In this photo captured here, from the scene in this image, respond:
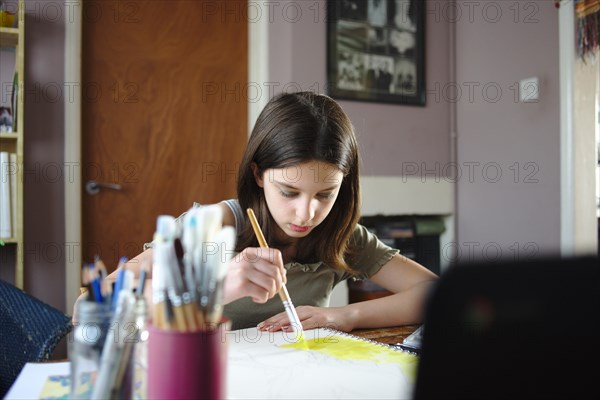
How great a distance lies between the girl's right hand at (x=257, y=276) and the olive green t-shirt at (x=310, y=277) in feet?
1.26

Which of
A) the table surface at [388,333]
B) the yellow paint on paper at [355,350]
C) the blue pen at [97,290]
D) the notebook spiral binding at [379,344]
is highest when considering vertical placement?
the blue pen at [97,290]

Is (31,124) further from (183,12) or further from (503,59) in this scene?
(503,59)

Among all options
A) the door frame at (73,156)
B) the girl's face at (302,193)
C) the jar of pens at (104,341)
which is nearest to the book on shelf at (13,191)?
the door frame at (73,156)

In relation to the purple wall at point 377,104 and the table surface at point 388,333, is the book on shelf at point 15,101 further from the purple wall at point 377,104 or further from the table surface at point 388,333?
the table surface at point 388,333

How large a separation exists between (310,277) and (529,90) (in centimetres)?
176

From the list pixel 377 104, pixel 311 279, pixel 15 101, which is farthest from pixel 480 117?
pixel 15 101

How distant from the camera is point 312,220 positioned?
4.00 feet

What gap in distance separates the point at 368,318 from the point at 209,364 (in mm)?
684

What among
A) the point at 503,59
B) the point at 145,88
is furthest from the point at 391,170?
the point at 145,88

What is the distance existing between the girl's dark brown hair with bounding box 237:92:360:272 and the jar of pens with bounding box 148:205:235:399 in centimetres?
69

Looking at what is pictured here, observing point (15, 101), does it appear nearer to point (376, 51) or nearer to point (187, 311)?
point (376, 51)

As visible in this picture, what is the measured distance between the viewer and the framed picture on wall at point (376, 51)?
281 centimetres

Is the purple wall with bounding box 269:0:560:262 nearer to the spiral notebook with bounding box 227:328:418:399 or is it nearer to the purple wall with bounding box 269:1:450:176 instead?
the purple wall with bounding box 269:1:450:176

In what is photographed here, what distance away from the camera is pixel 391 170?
2938mm
